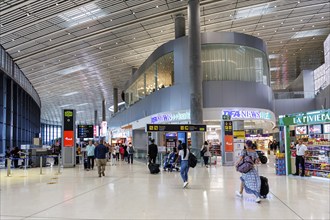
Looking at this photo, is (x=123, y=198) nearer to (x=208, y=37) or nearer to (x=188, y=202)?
(x=188, y=202)

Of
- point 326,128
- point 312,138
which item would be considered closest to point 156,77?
point 312,138

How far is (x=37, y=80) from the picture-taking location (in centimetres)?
4141

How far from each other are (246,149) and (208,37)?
16675 mm

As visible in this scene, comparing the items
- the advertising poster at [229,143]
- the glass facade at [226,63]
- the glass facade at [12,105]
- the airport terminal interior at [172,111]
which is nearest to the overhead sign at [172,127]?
the airport terminal interior at [172,111]

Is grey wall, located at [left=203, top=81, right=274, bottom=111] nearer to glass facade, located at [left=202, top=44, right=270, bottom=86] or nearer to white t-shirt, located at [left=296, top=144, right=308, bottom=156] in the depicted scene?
glass facade, located at [left=202, top=44, right=270, bottom=86]

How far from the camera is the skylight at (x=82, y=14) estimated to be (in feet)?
73.0

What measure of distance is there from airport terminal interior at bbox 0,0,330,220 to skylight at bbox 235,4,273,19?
10cm

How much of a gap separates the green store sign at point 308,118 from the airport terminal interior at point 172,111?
5 cm

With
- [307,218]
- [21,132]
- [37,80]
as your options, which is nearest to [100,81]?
[37,80]

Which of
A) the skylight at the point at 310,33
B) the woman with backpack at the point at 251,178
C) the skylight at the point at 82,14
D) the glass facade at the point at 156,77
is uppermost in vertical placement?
the skylight at the point at 310,33

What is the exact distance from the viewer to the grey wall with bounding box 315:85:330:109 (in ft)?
108

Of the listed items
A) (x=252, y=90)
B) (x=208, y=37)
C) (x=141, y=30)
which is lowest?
(x=252, y=90)

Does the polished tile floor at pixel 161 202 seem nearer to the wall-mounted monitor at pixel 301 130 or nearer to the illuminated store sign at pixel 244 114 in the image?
the wall-mounted monitor at pixel 301 130

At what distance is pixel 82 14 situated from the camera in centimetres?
Answer: 2319
